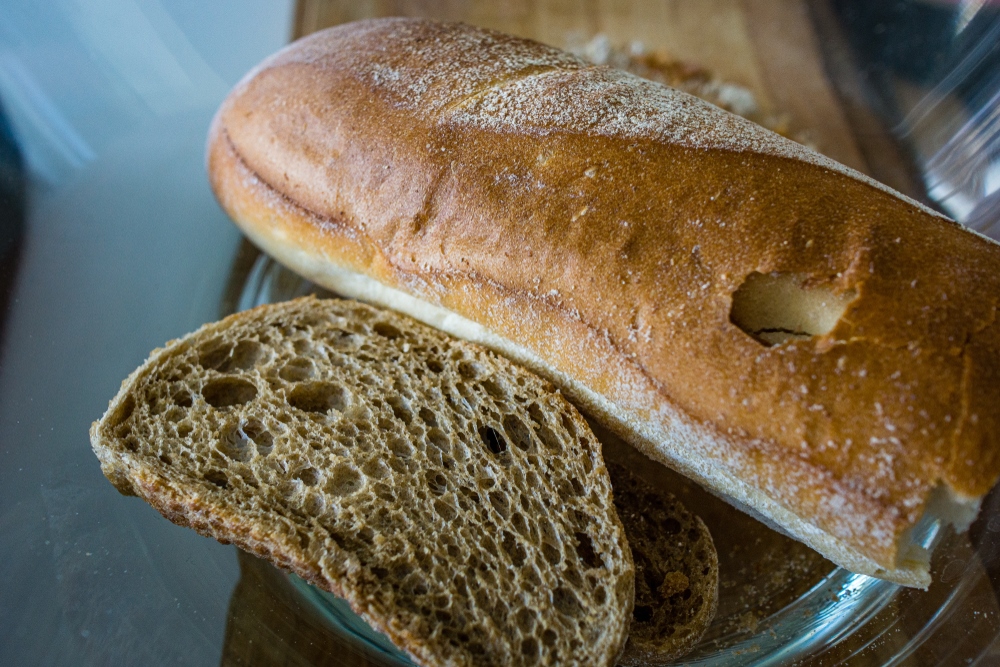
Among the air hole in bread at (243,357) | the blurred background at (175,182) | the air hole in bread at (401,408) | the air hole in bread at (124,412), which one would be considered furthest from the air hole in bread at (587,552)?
the air hole in bread at (124,412)

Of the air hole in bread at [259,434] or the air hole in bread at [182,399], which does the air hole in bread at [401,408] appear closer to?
the air hole in bread at [259,434]

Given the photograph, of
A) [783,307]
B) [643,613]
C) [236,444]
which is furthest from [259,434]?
[783,307]

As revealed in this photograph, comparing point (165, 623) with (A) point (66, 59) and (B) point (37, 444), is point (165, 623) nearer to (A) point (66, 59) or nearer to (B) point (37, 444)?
(B) point (37, 444)

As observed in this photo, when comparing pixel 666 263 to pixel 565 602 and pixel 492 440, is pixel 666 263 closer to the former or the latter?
pixel 492 440

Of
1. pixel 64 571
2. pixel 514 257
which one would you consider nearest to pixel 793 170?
pixel 514 257

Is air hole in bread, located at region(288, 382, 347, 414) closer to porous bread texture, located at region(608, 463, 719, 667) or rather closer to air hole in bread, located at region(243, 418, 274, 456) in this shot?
air hole in bread, located at region(243, 418, 274, 456)
